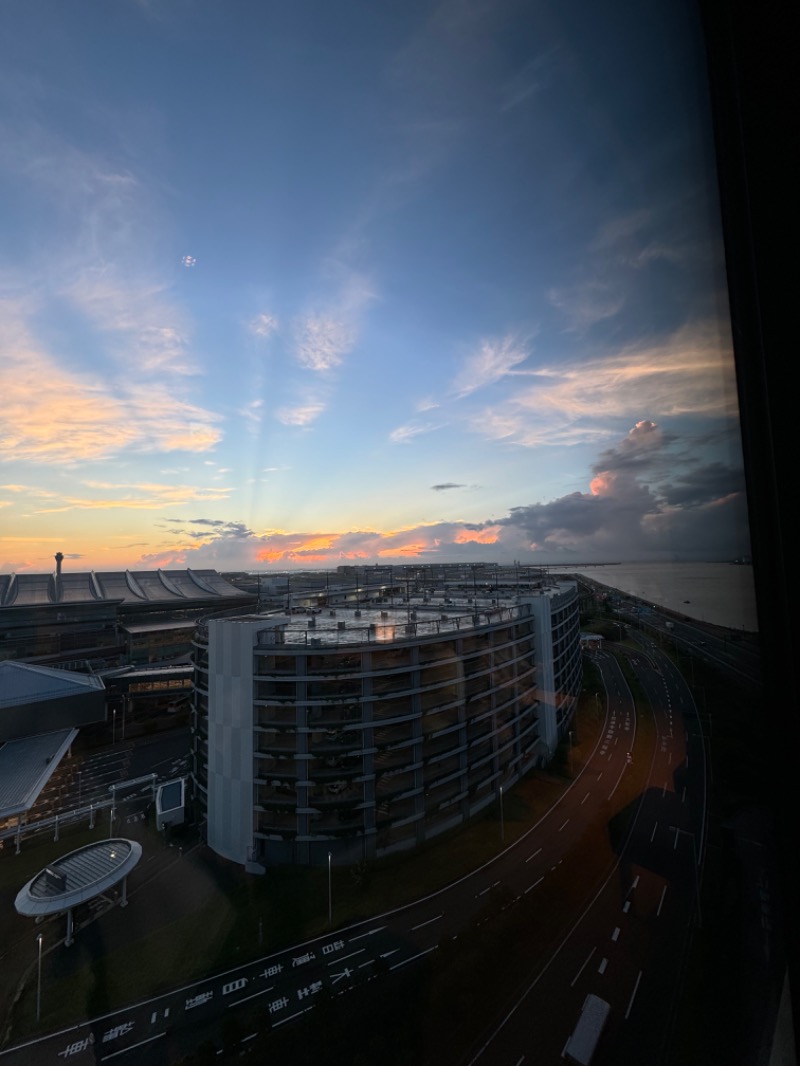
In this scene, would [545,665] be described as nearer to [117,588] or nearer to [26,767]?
[26,767]

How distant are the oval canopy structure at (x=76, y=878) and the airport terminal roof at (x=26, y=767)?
0.70 m

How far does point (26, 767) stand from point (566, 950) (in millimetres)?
5862

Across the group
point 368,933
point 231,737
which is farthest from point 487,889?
point 231,737

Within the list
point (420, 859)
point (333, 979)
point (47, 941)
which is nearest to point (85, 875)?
point (47, 941)

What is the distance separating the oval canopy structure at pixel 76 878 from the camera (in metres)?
3.54

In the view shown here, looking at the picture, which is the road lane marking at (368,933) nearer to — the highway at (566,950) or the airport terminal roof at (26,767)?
the highway at (566,950)

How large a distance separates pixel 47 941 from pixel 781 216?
5895 millimetres

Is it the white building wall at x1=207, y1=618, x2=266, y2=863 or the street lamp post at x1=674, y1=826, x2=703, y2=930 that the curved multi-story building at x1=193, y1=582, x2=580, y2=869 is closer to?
the white building wall at x1=207, y1=618, x2=266, y2=863

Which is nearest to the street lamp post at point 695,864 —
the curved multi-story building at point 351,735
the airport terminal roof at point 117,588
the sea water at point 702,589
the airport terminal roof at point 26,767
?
the sea water at point 702,589

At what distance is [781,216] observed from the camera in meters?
0.90

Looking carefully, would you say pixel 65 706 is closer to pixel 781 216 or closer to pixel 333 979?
pixel 333 979

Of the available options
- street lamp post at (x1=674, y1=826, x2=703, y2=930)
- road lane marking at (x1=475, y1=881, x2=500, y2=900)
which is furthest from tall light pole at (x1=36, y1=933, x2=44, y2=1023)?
street lamp post at (x1=674, y1=826, x2=703, y2=930)

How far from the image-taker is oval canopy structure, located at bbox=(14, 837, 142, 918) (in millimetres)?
3543

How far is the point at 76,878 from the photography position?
12.6ft
